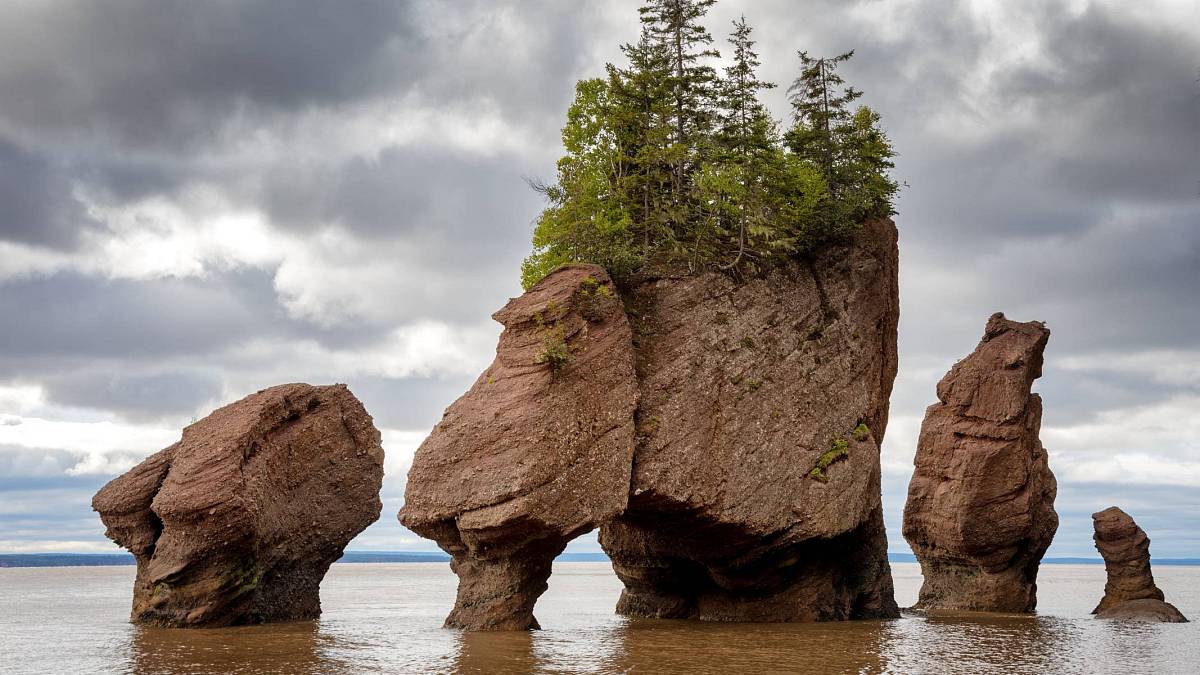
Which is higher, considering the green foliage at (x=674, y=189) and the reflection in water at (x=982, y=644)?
the green foliage at (x=674, y=189)

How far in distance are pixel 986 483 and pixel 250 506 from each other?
105 ft

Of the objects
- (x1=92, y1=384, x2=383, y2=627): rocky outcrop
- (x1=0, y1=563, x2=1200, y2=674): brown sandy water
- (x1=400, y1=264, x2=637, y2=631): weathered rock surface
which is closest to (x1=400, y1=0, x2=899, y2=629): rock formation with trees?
(x1=400, y1=264, x2=637, y2=631): weathered rock surface

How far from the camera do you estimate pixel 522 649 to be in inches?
1086

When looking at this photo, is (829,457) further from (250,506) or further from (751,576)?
(250,506)

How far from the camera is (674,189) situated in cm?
4147

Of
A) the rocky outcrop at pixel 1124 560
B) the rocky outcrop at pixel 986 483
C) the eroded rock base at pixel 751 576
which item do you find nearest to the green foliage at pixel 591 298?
the eroded rock base at pixel 751 576

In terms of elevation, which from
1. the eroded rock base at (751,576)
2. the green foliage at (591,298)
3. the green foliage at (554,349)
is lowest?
the eroded rock base at (751,576)

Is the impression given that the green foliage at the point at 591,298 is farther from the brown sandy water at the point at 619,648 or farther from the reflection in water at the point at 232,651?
the reflection in water at the point at 232,651

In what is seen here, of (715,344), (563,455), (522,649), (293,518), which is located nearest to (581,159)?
(715,344)

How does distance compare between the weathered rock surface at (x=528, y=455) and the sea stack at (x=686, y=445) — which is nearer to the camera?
the weathered rock surface at (x=528, y=455)

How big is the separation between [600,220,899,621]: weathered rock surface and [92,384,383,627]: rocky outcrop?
10.5m

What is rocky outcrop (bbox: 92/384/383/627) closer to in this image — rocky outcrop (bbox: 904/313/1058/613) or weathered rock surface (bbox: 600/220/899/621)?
weathered rock surface (bbox: 600/220/899/621)

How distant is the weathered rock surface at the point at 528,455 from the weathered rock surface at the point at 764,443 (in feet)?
5.99

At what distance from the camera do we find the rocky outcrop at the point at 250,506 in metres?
34.2
